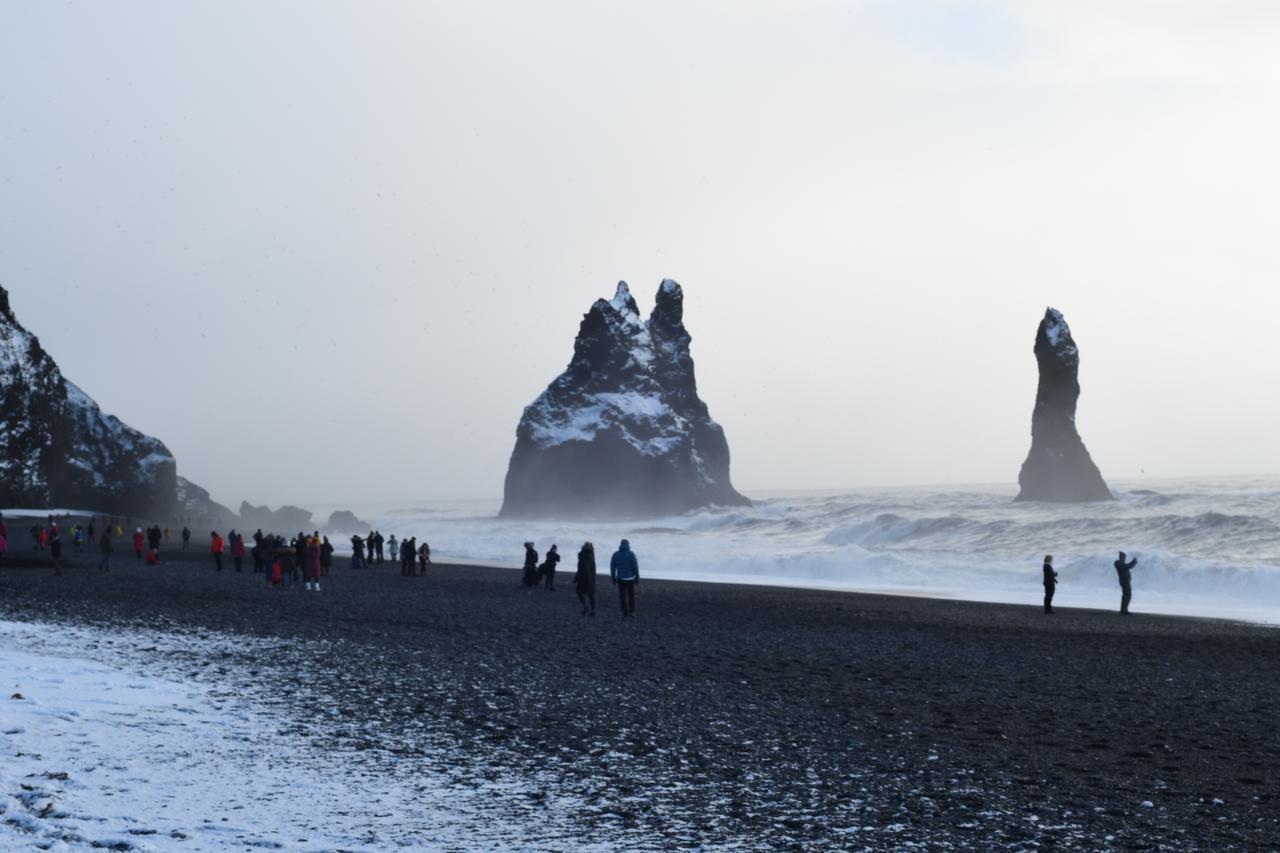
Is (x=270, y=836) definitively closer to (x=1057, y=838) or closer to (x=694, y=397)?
(x=1057, y=838)

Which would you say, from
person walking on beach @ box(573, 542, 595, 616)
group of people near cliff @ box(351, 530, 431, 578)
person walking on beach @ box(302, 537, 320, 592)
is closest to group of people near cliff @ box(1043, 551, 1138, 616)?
person walking on beach @ box(573, 542, 595, 616)

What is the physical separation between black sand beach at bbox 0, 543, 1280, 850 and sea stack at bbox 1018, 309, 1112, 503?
100m

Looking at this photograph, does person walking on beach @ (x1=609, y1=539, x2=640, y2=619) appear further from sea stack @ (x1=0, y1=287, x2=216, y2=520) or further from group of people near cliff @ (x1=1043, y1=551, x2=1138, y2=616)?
sea stack @ (x1=0, y1=287, x2=216, y2=520)

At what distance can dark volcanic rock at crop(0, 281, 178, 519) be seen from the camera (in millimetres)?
86625

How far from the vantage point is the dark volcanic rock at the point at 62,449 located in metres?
86.6

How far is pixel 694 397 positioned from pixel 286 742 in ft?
560

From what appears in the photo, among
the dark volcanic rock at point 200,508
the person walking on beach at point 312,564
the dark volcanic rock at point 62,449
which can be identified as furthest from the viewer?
the dark volcanic rock at point 200,508

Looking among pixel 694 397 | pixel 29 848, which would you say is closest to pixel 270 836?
pixel 29 848

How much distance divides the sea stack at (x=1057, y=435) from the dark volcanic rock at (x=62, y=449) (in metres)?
98.0

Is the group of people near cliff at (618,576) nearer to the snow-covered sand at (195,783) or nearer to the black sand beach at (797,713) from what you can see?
the black sand beach at (797,713)

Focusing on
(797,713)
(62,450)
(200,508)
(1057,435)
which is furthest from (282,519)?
(797,713)

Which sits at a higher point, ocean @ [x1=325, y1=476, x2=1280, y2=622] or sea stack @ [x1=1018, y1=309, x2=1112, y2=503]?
sea stack @ [x1=1018, y1=309, x2=1112, y2=503]

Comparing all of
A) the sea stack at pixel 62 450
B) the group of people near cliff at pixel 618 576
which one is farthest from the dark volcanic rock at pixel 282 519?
the group of people near cliff at pixel 618 576

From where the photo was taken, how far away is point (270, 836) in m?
7.50
